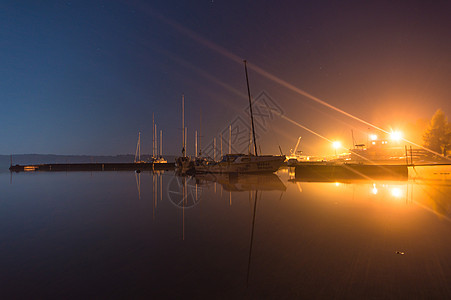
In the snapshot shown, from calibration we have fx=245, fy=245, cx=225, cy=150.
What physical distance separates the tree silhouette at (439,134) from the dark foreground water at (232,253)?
2648 inches

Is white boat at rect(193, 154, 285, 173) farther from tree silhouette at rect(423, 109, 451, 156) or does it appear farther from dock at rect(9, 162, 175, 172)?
tree silhouette at rect(423, 109, 451, 156)

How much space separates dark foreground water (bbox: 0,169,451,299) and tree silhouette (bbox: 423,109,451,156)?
67.3 metres

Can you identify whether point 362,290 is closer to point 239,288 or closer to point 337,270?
point 337,270

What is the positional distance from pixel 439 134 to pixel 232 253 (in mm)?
78479

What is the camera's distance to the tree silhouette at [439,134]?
61.8 meters

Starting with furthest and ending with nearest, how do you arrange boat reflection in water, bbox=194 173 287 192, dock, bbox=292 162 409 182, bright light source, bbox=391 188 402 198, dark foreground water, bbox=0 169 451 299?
dock, bbox=292 162 409 182
boat reflection in water, bbox=194 173 287 192
bright light source, bbox=391 188 402 198
dark foreground water, bbox=0 169 451 299

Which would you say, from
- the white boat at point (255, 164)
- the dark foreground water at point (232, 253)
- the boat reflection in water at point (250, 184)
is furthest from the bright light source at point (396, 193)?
the white boat at point (255, 164)

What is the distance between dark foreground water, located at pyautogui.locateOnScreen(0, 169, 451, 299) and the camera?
4371mm

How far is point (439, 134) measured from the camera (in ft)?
205

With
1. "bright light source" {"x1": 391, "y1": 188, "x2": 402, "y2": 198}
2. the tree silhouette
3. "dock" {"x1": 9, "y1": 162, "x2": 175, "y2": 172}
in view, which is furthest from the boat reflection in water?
the tree silhouette

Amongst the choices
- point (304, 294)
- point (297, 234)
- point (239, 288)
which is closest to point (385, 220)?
point (297, 234)

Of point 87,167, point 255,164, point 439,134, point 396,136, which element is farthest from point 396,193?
point 396,136

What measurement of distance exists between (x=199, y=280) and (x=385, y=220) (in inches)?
313

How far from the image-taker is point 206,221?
378 inches
